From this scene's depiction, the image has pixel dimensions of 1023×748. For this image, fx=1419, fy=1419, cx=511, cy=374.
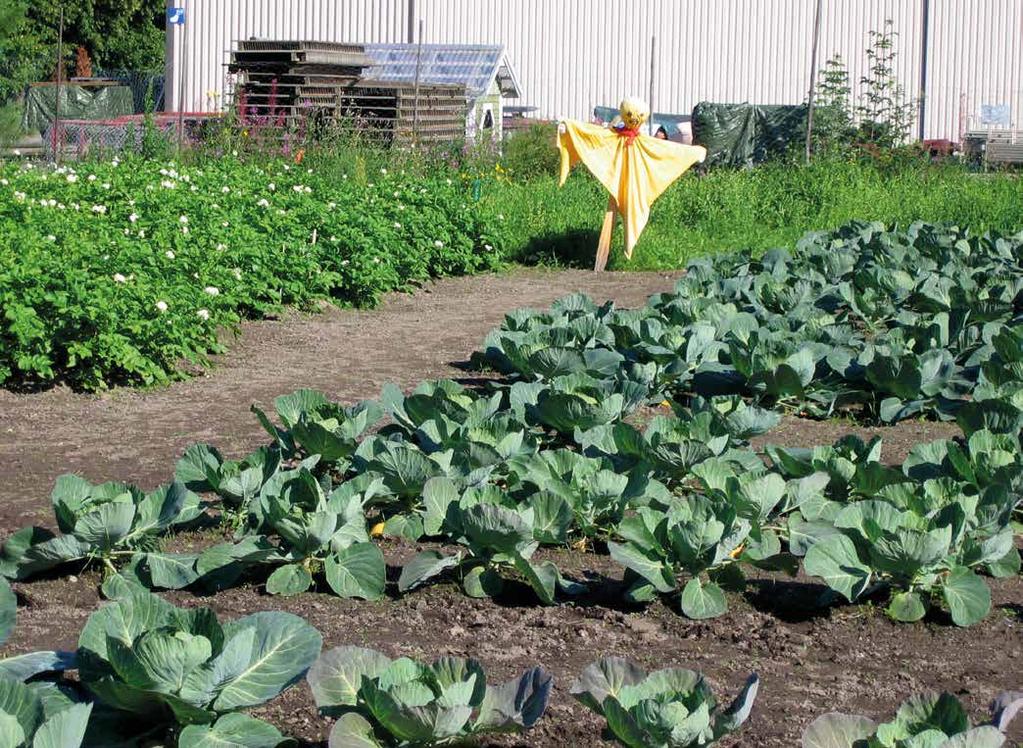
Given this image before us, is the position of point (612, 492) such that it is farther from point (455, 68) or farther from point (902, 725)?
point (455, 68)

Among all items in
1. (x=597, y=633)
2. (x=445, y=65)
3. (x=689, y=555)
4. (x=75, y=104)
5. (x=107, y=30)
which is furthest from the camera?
(x=107, y=30)

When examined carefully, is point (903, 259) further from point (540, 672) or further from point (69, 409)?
point (540, 672)

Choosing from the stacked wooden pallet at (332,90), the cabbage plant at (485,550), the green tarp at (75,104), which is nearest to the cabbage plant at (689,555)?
the cabbage plant at (485,550)

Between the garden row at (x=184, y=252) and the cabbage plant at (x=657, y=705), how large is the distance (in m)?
4.27

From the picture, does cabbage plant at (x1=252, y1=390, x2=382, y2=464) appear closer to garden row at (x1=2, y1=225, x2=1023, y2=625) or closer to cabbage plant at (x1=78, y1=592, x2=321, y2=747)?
garden row at (x1=2, y1=225, x2=1023, y2=625)

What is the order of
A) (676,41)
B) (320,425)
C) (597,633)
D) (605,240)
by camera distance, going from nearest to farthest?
(597,633) → (320,425) → (605,240) → (676,41)

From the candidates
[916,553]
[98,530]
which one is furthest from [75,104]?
[916,553]

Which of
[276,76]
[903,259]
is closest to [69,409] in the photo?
[903,259]

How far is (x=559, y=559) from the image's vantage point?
14.3ft

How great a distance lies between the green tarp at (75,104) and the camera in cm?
2584

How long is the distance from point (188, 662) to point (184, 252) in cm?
543

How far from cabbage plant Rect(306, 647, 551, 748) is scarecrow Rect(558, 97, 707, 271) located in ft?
31.2

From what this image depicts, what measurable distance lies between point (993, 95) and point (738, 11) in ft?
18.9

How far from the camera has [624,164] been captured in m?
12.1
